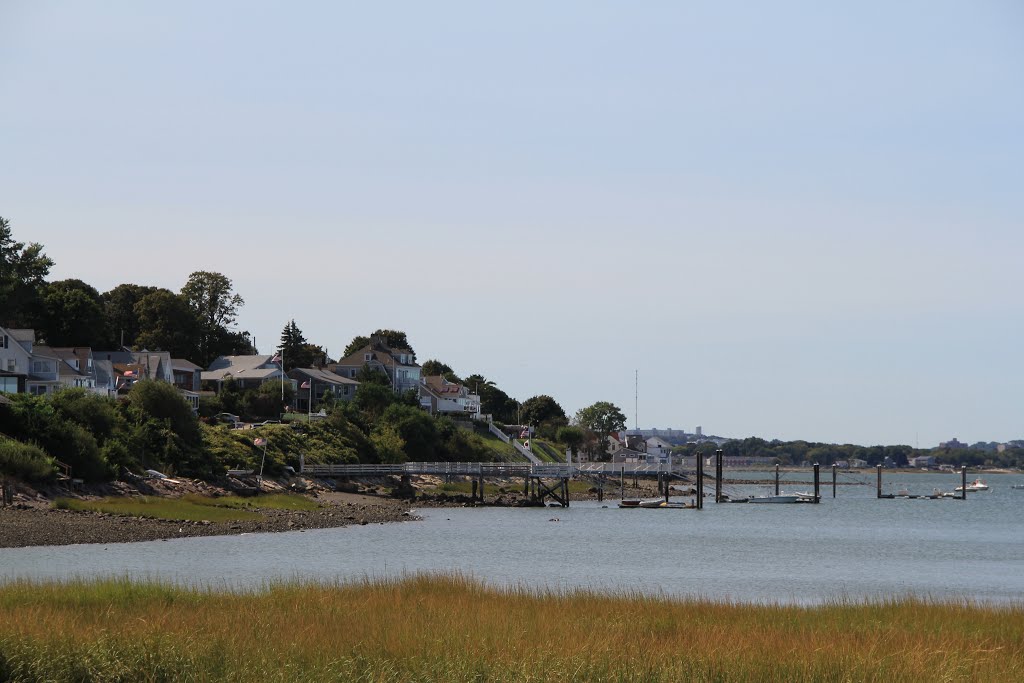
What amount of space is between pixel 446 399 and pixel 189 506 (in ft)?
330

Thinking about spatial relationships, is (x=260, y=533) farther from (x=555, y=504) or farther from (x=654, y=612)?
(x=555, y=504)

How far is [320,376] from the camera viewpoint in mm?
141125

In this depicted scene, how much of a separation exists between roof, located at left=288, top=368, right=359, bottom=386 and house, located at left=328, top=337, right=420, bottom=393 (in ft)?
17.4

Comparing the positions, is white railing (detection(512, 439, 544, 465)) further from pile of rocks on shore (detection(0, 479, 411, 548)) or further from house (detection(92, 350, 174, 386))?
pile of rocks on shore (detection(0, 479, 411, 548))

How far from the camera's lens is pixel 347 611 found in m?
25.2

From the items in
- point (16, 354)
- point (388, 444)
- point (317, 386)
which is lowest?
point (388, 444)

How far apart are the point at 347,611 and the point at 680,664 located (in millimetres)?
8514

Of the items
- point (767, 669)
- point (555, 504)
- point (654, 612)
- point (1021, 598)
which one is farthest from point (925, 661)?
point (555, 504)

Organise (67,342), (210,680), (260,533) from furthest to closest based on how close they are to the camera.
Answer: (67,342) → (260,533) → (210,680)

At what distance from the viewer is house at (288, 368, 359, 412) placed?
136325mm

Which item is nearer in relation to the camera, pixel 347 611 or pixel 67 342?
pixel 347 611

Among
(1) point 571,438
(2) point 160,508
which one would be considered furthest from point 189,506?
(1) point 571,438

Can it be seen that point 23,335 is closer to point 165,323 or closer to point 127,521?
point 165,323

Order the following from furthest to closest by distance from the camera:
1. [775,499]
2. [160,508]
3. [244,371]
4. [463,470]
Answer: [244,371] < [775,499] < [463,470] < [160,508]
